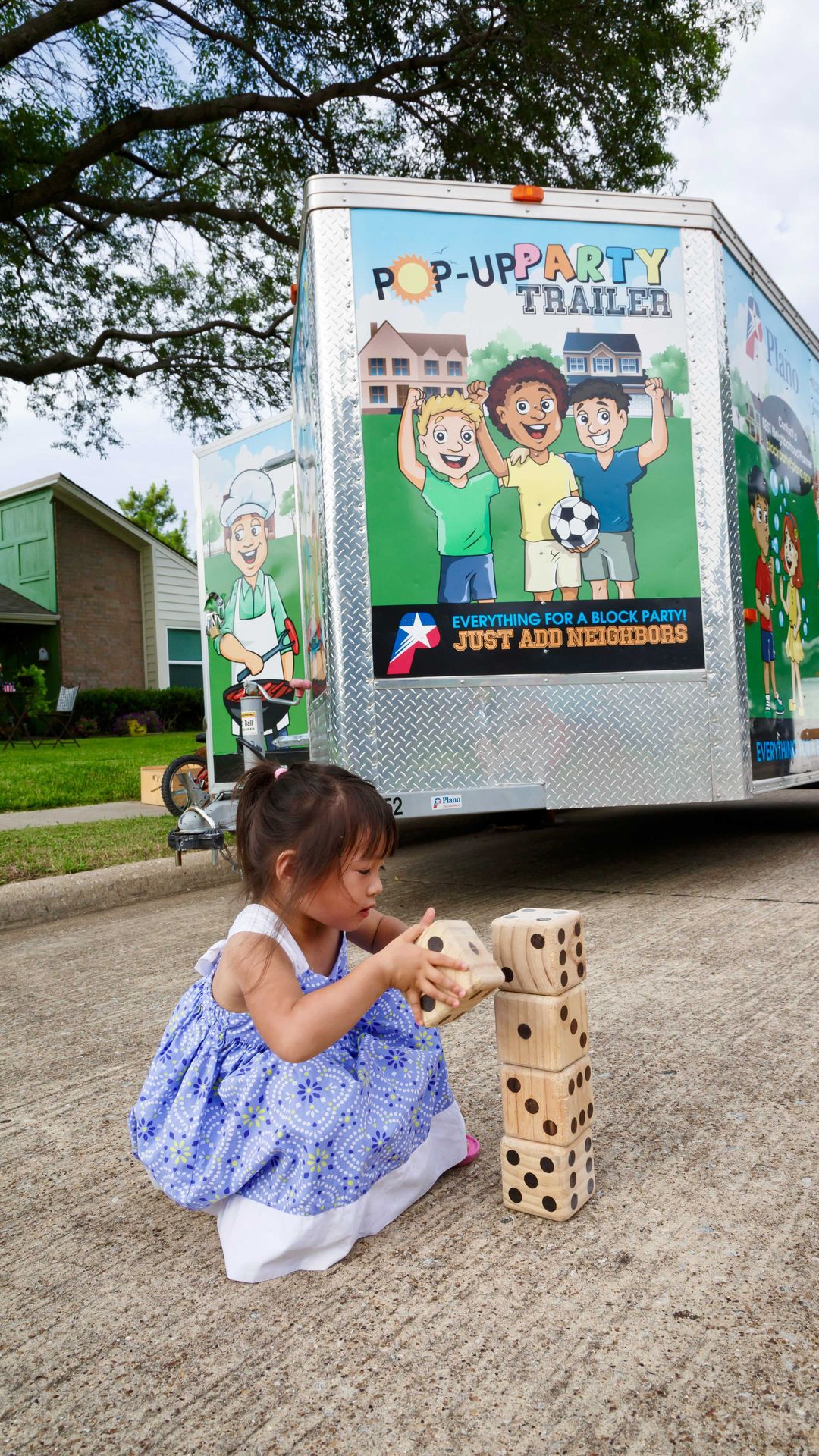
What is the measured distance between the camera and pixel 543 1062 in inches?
A: 71.9

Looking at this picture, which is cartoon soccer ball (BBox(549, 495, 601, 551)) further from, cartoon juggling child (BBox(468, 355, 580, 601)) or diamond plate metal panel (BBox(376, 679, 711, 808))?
diamond plate metal panel (BBox(376, 679, 711, 808))

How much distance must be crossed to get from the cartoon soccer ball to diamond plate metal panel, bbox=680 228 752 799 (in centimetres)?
56

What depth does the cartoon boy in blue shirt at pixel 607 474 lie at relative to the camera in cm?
449

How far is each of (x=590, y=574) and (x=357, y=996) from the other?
10.3 ft

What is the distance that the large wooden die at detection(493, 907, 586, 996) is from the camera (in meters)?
1.80

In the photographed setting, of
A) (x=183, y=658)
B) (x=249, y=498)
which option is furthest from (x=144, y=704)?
(x=249, y=498)

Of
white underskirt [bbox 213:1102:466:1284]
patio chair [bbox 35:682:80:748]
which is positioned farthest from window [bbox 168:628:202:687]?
white underskirt [bbox 213:1102:466:1284]

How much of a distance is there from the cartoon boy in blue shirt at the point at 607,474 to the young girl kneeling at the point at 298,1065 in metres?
→ 2.84

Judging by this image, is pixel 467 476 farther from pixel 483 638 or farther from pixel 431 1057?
pixel 431 1057

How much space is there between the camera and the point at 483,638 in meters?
4.39

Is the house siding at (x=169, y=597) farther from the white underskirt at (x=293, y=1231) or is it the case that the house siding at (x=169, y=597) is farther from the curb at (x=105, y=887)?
the white underskirt at (x=293, y=1231)

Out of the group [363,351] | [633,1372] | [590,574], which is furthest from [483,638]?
[633,1372]

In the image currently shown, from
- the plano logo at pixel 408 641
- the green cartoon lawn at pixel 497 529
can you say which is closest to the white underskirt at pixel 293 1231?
the plano logo at pixel 408 641

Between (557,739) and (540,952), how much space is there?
2716 mm
